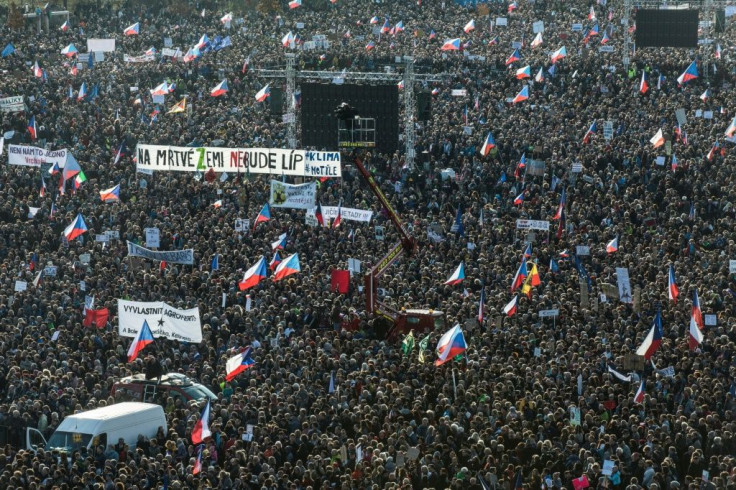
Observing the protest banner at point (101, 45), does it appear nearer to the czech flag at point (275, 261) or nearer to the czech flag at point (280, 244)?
the czech flag at point (280, 244)

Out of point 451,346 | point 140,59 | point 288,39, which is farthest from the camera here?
point 288,39

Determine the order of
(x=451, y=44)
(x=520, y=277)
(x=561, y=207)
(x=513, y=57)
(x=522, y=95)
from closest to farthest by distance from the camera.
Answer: (x=520, y=277)
(x=561, y=207)
(x=522, y=95)
(x=513, y=57)
(x=451, y=44)

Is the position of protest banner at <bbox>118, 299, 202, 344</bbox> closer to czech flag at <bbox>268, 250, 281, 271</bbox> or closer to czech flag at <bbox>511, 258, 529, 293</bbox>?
czech flag at <bbox>268, 250, 281, 271</bbox>

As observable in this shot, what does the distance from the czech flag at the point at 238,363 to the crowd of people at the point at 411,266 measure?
0.31 metres

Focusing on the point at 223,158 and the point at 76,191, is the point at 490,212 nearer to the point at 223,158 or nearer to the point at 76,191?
the point at 223,158

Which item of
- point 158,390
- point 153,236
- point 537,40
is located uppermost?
point 537,40

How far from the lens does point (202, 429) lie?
26703 millimetres

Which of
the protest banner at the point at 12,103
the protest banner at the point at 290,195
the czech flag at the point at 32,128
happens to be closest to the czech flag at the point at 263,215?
the protest banner at the point at 290,195

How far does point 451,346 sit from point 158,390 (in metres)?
5.22

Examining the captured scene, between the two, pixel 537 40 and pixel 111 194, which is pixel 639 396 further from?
pixel 537 40

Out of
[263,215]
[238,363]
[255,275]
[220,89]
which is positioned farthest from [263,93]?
[238,363]

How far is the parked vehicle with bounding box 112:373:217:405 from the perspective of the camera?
30234 mm

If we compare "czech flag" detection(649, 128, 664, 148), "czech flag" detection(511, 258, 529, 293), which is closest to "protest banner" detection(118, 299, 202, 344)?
"czech flag" detection(511, 258, 529, 293)

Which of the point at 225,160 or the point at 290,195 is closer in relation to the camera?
the point at 290,195
